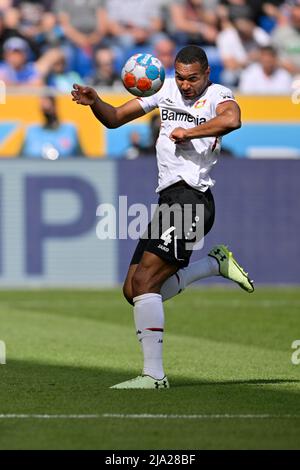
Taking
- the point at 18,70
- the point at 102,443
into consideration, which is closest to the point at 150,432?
the point at 102,443

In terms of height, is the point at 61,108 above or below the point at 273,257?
above

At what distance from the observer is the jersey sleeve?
871 centimetres

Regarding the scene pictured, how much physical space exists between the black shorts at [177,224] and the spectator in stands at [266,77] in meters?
11.3

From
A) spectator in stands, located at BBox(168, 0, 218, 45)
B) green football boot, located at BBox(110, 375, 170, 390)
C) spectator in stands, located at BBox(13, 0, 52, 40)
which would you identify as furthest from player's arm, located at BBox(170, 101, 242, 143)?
spectator in stands, located at BBox(168, 0, 218, 45)

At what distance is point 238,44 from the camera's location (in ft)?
70.8

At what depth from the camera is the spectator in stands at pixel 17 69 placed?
63.9 feet

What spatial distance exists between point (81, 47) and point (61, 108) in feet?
10.6

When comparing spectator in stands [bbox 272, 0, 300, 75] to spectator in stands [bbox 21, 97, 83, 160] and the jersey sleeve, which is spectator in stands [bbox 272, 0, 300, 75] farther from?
the jersey sleeve

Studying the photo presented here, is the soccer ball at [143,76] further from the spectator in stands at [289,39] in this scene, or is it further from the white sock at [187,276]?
the spectator in stands at [289,39]

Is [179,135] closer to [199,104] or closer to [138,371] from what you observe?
[199,104]

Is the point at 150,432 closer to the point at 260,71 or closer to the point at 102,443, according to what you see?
the point at 102,443

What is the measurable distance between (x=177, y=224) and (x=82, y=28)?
13.7 meters

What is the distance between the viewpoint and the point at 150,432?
21.6 feet

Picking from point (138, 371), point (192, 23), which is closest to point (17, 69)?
point (192, 23)
